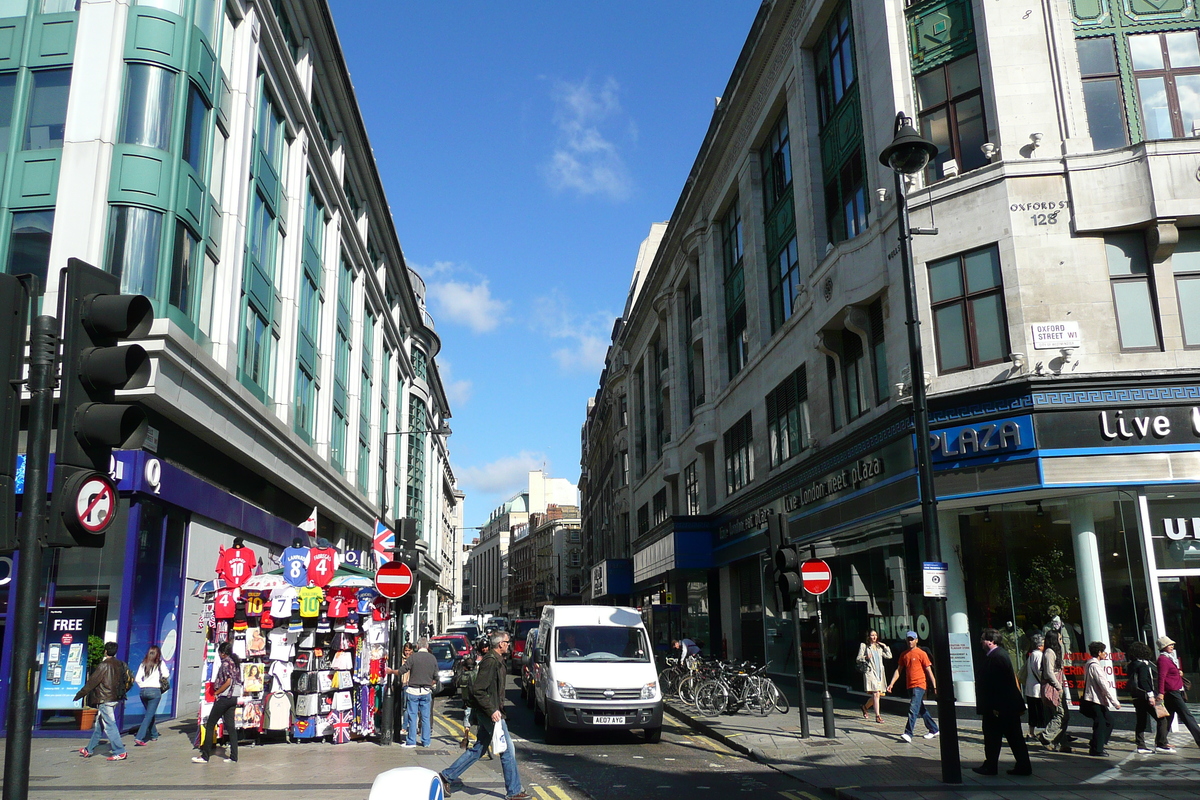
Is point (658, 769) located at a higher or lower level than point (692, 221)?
lower

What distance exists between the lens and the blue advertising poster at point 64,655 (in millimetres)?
17109

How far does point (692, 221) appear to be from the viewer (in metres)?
38.8

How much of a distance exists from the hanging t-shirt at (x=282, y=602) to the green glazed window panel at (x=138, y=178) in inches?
341

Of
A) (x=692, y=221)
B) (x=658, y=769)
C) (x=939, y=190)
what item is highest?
(x=692, y=221)

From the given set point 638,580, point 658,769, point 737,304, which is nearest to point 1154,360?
point 658,769

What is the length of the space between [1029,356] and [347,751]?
13.3 meters

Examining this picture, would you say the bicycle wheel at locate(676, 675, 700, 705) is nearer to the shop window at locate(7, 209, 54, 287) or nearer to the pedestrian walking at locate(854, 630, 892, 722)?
the pedestrian walking at locate(854, 630, 892, 722)

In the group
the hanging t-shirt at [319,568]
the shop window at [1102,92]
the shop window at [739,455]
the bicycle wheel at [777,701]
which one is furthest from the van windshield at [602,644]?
the shop window at [739,455]

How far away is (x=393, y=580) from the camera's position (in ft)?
51.1

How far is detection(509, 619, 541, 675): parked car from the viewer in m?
35.6

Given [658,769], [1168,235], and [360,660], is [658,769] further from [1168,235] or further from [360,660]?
[1168,235]

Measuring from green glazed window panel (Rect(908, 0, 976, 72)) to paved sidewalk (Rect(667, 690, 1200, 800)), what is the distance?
1290 centimetres

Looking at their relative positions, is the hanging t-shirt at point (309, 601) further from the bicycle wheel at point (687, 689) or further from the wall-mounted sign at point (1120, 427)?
the wall-mounted sign at point (1120, 427)

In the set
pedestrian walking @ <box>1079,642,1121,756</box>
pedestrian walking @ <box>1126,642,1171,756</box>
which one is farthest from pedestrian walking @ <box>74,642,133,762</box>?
pedestrian walking @ <box>1126,642,1171,756</box>
